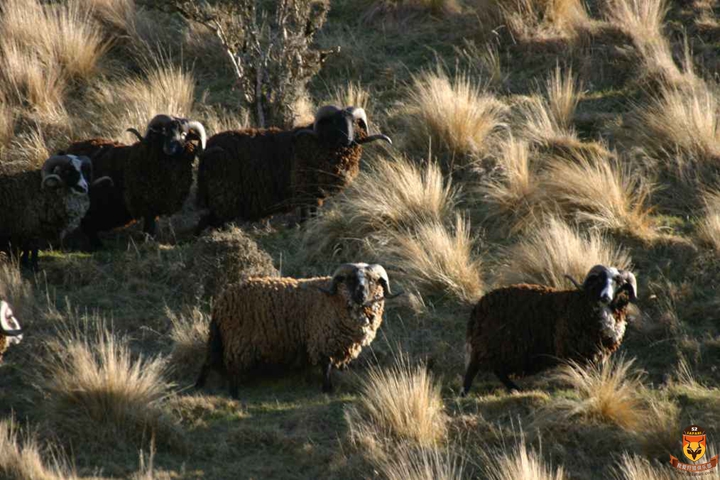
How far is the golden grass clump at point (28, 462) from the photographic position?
30.6ft

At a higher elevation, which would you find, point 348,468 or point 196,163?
point 196,163

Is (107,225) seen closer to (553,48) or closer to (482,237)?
(482,237)

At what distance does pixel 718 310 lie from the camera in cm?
1227

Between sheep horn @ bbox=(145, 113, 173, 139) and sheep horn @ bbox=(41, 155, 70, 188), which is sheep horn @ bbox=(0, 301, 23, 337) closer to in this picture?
sheep horn @ bbox=(41, 155, 70, 188)

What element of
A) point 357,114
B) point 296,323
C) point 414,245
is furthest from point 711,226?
point 296,323

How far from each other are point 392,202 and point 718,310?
12.2 feet

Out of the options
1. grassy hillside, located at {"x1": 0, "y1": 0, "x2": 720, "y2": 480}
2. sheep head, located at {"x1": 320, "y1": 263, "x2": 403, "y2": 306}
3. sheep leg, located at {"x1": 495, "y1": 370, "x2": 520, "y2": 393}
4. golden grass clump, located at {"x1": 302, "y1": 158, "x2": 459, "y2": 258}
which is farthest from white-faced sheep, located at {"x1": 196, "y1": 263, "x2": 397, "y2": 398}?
golden grass clump, located at {"x1": 302, "y1": 158, "x2": 459, "y2": 258}

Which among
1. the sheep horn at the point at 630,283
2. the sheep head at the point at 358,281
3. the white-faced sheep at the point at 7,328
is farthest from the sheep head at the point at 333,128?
the white-faced sheep at the point at 7,328

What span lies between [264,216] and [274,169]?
544 millimetres

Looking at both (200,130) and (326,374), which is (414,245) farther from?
(200,130)

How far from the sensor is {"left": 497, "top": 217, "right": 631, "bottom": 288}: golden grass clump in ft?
41.2

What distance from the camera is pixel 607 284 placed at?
1084 centimetres

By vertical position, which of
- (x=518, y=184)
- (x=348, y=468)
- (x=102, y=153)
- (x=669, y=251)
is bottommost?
A: (x=348, y=468)

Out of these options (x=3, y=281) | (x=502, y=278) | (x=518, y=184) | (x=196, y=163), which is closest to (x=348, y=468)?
(x=502, y=278)
